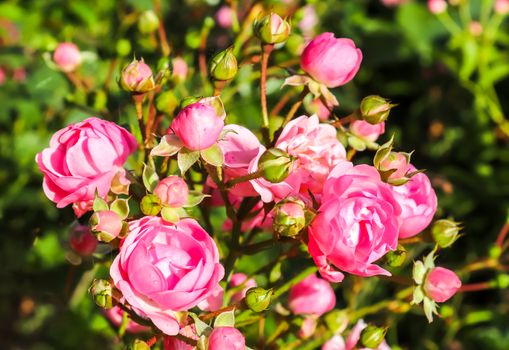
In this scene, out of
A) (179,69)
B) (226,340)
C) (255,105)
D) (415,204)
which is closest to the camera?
(226,340)

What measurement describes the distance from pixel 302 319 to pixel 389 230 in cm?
29

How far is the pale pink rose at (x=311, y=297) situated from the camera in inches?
42.1

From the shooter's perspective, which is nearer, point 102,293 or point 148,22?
point 102,293

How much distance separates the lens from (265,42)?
3.19 feet

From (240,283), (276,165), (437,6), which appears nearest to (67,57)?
(240,283)

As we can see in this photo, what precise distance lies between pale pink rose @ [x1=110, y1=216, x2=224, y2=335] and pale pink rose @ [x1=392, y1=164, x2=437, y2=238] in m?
0.23

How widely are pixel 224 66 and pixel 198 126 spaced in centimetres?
12

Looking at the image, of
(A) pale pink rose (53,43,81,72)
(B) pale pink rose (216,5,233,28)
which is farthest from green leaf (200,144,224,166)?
(B) pale pink rose (216,5,233,28)

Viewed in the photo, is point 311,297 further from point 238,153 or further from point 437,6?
point 437,6

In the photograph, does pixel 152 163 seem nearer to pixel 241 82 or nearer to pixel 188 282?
pixel 188 282

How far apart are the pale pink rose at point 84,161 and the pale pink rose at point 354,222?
23 centimetres

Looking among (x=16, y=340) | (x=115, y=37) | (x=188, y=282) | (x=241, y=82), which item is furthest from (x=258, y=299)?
(x=16, y=340)

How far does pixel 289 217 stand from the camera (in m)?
0.80

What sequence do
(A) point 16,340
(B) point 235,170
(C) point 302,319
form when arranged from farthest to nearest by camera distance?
(A) point 16,340, (C) point 302,319, (B) point 235,170
